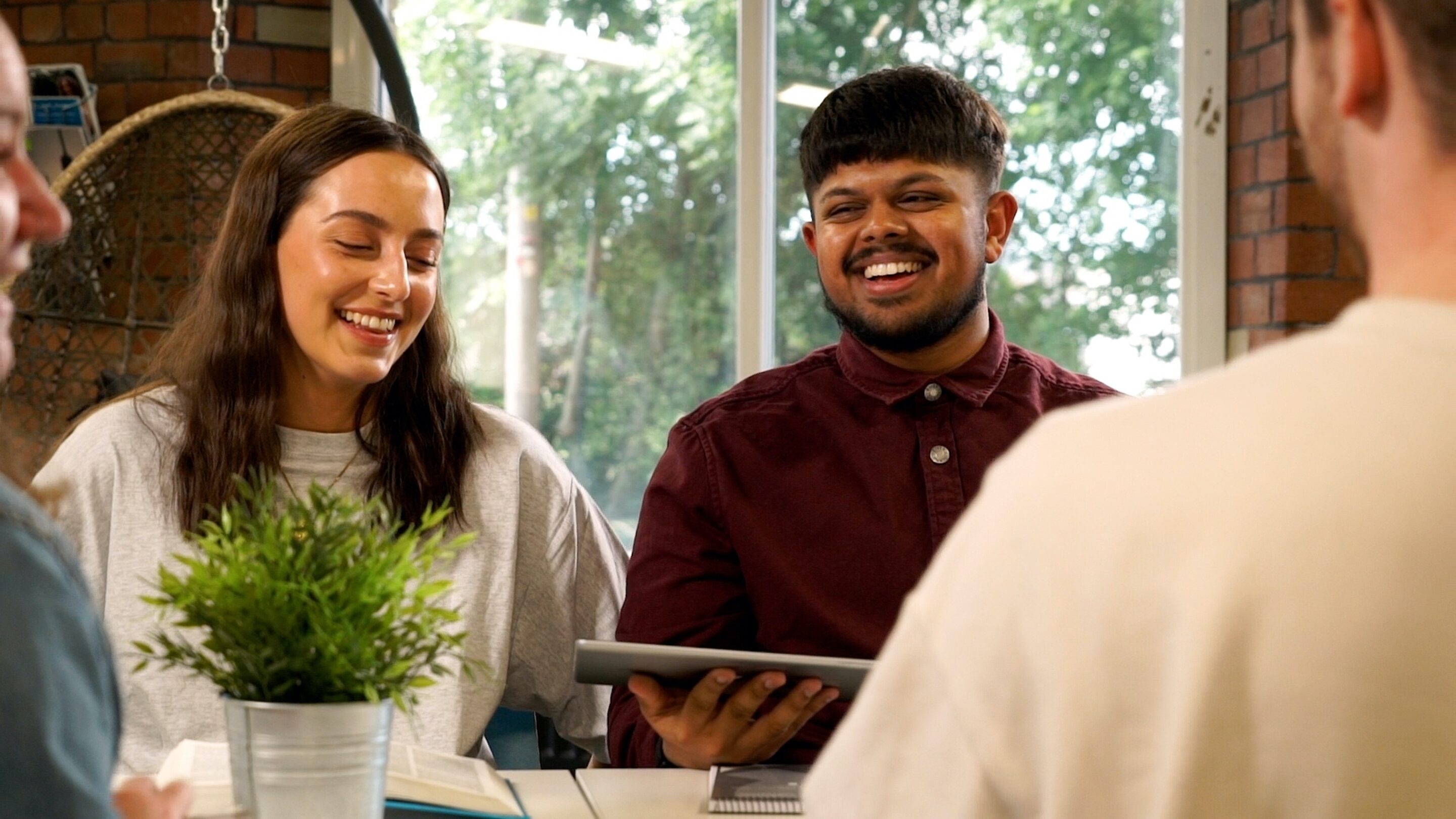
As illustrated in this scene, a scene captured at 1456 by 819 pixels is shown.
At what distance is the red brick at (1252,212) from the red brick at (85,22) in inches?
103

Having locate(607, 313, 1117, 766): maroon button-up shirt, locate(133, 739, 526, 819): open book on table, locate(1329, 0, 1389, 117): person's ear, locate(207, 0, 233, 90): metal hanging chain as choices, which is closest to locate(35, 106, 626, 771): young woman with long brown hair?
locate(607, 313, 1117, 766): maroon button-up shirt

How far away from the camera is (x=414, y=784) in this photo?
1.18 metres

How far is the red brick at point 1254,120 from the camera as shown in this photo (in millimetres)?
3020

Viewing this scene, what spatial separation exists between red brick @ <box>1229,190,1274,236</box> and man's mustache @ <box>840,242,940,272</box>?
147 centimetres

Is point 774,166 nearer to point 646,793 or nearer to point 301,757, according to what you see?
point 646,793

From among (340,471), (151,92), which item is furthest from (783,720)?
(151,92)

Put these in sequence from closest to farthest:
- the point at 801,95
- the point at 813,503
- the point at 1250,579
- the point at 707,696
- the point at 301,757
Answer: the point at 1250,579
the point at 301,757
the point at 707,696
the point at 813,503
the point at 801,95

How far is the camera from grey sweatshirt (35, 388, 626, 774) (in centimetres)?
175

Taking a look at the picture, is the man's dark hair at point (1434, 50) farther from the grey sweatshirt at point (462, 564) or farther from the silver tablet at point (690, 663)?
the grey sweatshirt at point (462, 564)

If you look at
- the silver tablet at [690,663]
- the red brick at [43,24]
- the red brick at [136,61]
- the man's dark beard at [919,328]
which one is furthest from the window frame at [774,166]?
the silver tablet at [690,663]

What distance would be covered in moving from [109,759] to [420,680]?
44cm

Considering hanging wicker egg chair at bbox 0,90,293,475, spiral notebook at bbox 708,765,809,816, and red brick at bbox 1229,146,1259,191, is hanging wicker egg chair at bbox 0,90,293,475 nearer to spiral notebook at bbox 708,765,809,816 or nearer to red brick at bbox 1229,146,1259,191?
spiral notebook at bbox 708,765,809,816

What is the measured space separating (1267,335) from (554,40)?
181 centimetres

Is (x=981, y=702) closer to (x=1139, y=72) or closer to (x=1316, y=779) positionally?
(x=1316, y=779)
